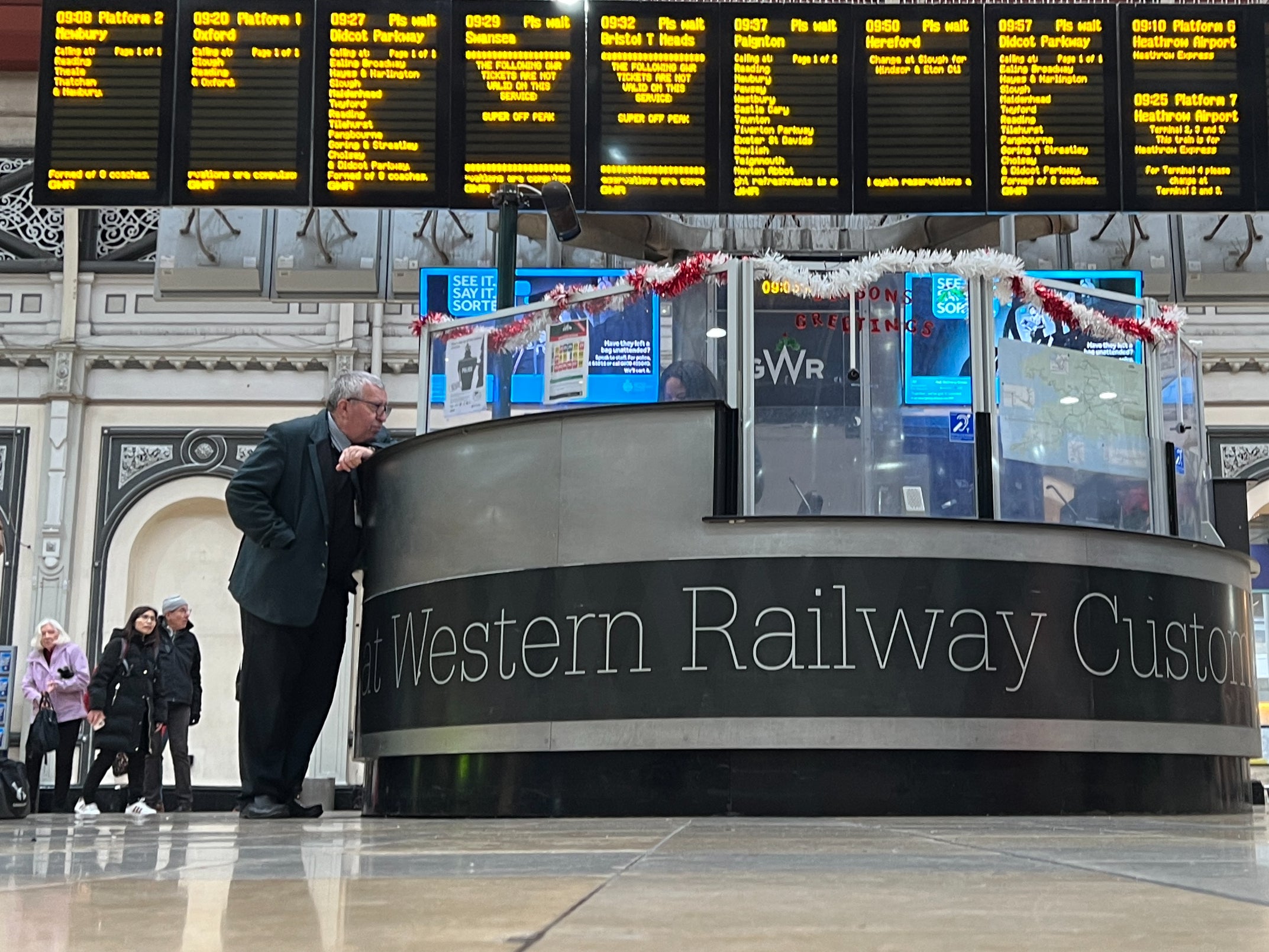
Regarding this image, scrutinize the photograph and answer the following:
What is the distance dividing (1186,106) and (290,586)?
222 inches

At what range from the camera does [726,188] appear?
793 centimetres

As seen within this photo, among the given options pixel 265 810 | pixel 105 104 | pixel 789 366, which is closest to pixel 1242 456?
pixel 789 366

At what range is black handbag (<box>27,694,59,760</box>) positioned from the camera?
8672mm

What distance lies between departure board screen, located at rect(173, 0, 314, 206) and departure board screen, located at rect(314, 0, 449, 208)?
9 cm

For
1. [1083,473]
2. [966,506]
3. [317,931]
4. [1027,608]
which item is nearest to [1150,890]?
[317,931]

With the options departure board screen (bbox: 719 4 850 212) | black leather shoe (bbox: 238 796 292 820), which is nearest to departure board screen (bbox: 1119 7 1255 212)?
departure board screen (bbox: 719 4 850 212)

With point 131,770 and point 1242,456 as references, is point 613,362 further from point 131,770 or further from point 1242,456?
point 1242,456

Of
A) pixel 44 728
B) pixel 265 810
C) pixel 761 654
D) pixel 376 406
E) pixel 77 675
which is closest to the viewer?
pixel 761 654

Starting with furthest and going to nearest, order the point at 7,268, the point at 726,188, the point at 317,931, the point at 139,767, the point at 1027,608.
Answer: the point at 7,268, the point at 139,767, the point at 726,188, the point at 1027,608, the point at 317,931

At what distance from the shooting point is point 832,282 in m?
5.03

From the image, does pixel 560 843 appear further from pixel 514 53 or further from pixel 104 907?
pixel 514 53

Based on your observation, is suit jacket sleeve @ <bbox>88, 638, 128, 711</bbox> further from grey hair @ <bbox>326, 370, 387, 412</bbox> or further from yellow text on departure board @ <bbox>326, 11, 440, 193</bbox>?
grey hair @ <bbox>326, 370, 387, 412</bbox>

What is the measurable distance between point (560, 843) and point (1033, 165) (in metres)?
6.35

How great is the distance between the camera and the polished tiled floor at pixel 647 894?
1032mm
